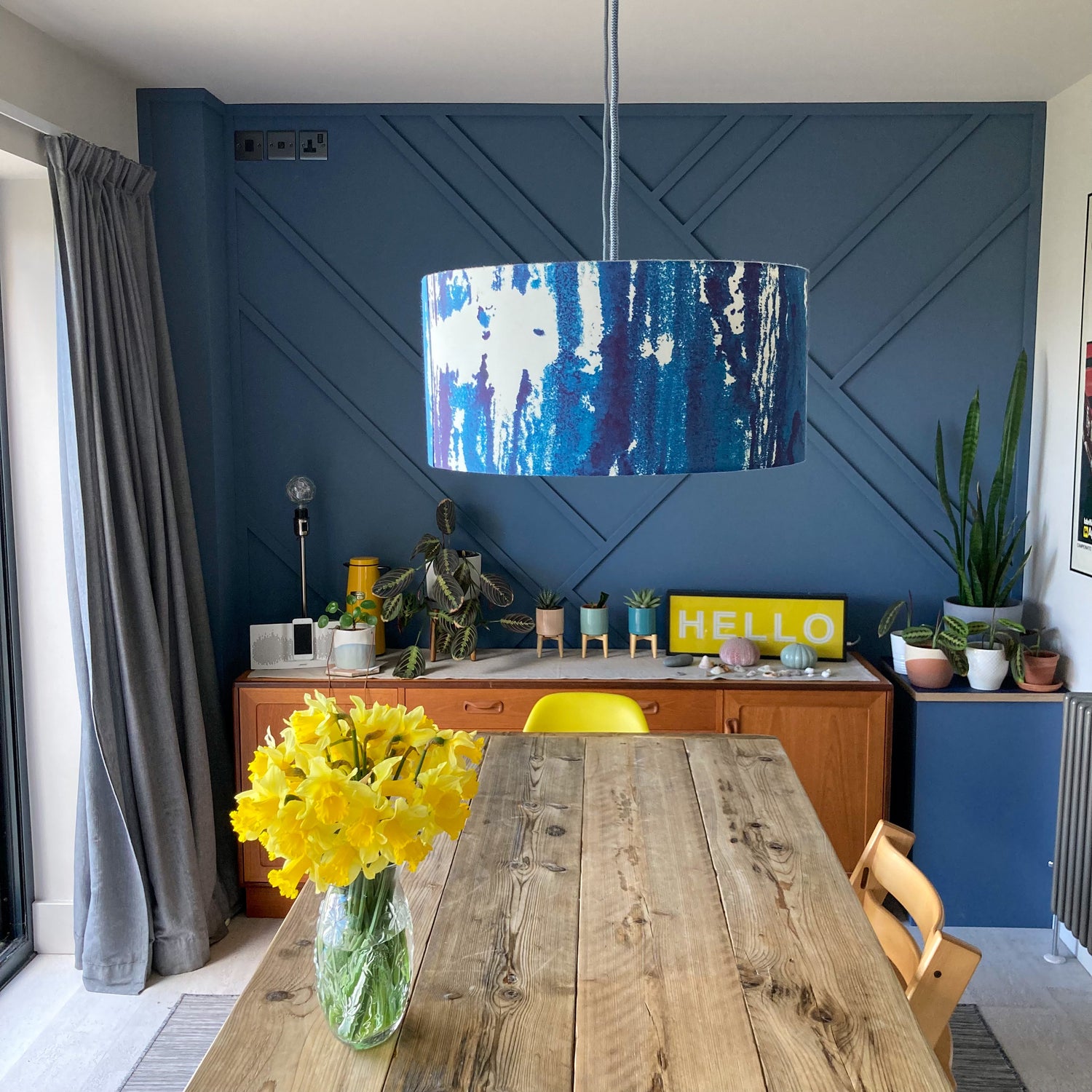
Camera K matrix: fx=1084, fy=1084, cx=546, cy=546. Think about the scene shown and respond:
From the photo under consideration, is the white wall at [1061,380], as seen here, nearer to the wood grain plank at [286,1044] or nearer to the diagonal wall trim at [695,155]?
the diagonal wall trim at [695,155]

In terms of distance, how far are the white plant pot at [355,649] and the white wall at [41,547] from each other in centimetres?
78

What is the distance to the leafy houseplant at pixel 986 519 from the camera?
3432 mm

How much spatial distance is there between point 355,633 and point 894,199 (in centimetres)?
225

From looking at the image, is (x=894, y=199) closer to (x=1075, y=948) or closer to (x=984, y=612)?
(x=984, y=612)

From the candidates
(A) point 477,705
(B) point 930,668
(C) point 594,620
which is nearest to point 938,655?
(B) point 930,668

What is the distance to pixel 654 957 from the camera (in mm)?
1646

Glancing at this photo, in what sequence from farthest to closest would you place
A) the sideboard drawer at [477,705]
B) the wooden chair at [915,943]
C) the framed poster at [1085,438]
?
the sideboard drawer at [477,705] → the framed poster at [1085,438] → the wooden chair at [915,943]

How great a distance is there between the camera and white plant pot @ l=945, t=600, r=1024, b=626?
3.43m

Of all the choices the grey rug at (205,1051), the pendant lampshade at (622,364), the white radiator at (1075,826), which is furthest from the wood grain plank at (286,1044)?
the white radiator at (1075,826)

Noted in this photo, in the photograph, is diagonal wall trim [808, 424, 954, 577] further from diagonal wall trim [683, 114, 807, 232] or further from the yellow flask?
the yellow flask

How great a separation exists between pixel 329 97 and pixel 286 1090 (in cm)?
306

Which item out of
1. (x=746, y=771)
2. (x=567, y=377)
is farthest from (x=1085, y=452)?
(x=567, y=377)

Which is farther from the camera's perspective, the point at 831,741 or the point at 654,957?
the point at 831,741

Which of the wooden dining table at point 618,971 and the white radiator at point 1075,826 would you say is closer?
the wooden dining table at point 618,971
